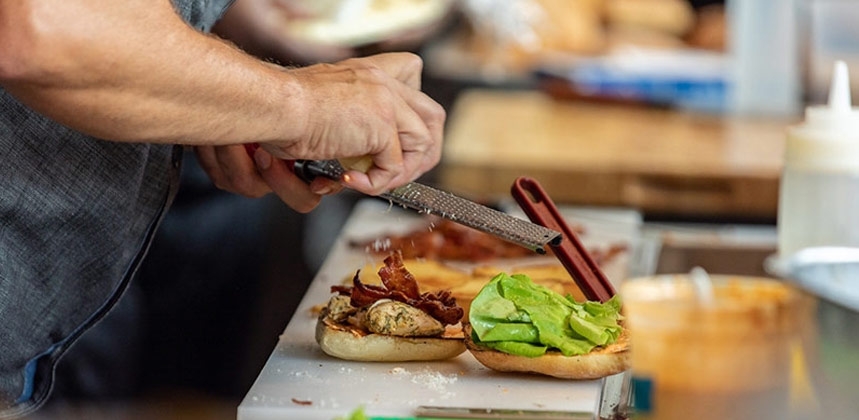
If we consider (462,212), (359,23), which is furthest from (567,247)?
(359,23)

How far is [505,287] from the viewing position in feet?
4.51

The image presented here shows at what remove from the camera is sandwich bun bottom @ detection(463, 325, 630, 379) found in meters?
1.32

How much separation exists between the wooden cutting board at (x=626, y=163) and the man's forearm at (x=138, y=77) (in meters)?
1.56

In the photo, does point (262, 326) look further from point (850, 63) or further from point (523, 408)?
point (850, 63)

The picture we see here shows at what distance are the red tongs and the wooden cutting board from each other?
115 centimetres

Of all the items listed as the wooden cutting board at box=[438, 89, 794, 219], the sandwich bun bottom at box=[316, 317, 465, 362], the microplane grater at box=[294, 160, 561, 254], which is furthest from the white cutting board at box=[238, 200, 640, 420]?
the wooden cutting board at box=[438, 89, 794, 219]

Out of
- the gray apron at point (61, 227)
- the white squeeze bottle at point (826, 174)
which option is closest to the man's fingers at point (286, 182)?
the gray apron at point (61, 227)

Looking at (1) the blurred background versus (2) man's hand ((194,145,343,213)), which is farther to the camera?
(1) the blurred background

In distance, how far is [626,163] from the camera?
325 cm

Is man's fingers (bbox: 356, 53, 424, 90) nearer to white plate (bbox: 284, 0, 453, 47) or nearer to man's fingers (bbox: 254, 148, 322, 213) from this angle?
man's fingers (bbox: 254, 148, 322, 213)

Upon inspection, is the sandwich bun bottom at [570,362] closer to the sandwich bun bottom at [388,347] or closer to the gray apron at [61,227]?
the sandwich bun bottom at [388,347]

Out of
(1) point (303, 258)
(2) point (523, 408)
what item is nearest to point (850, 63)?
(1) point (303, 258)

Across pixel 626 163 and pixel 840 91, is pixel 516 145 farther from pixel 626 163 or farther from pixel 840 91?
pixel 840 91

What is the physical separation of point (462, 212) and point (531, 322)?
0.69 ft
